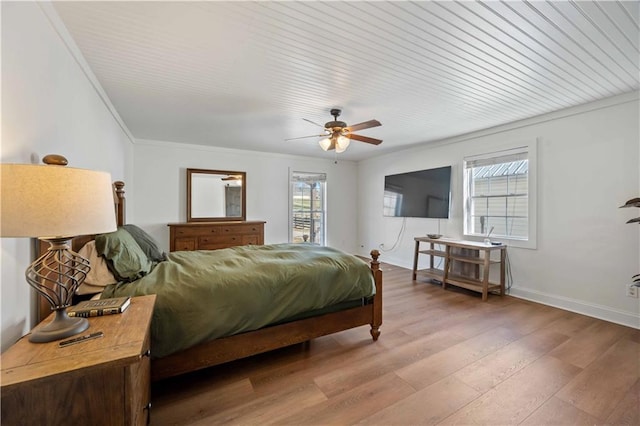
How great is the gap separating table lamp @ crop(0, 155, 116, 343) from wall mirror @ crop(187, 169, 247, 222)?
157 inches

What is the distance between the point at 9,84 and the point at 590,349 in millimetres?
4310

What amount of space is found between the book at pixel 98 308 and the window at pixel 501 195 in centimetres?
445

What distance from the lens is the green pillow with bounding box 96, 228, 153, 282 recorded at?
6.05 feet

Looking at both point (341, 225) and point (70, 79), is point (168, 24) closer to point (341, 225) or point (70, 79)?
point (70, 79)

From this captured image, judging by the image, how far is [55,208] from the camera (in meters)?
1.00

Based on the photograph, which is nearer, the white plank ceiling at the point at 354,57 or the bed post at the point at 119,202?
the white plank ceiling at the point at 354,57

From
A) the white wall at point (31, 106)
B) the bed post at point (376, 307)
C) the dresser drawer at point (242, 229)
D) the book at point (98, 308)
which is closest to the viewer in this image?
the white wall at point (31, 106)

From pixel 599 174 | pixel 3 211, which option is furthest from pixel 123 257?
pixel 599 174

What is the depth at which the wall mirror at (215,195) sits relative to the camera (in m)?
4.98

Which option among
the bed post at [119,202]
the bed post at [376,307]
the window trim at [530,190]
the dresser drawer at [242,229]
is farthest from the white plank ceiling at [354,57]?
the dresser drawer at [242,229]

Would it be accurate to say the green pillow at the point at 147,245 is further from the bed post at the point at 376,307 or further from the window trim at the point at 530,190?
the window trim at the point at 530,190

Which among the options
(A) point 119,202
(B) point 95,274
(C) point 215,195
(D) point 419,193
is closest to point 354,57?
(B) point 95,274

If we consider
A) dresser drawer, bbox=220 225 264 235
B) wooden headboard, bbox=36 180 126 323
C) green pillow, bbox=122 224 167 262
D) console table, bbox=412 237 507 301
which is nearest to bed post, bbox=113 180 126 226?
wooden headboard, bbox=36 180 126 323

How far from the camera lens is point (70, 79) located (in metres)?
1.94
